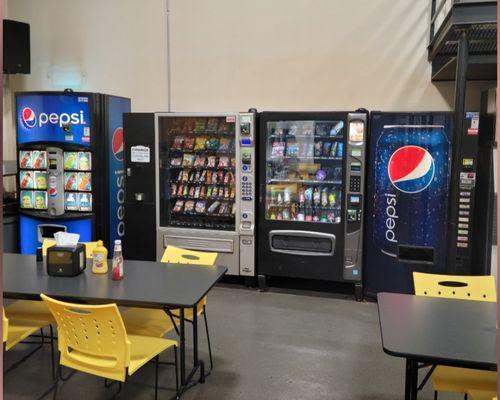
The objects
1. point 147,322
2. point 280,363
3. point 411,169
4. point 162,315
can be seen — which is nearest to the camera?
point 147,322

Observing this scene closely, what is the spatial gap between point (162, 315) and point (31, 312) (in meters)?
0.89

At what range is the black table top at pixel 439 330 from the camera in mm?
1979

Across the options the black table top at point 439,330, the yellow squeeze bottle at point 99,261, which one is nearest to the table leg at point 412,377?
the black table top at point 439,330

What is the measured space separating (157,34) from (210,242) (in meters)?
2.64

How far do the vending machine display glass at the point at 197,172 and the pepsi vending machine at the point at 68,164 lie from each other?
0.66 meters

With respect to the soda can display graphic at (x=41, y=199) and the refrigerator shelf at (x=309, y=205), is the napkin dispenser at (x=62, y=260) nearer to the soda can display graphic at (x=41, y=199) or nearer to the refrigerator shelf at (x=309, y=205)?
the refrigerator shelf at (x=309, y=205)

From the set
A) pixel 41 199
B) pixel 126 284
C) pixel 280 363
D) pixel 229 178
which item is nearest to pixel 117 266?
pixel 126 284

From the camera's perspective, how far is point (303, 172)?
5273 mm

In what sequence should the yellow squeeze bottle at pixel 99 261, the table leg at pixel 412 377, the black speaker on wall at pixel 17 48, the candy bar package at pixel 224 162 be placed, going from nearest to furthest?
the table leg at pixel 412 377, the yellow squeeze bottle at pixel 99 261, the candy bar package at pixel 224 162, the black speaker on wall at pixel 17 48

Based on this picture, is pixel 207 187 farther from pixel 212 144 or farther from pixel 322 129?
pixel 322 129

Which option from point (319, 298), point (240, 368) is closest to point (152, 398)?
point (240, 368)

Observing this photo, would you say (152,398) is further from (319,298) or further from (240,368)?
(319,298)

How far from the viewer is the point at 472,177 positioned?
452 centimetres

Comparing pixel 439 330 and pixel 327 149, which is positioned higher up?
pixel 327 149
